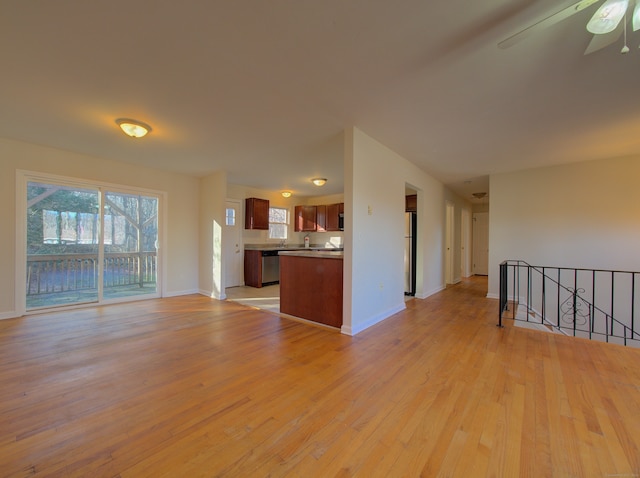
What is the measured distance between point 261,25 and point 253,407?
2535mm

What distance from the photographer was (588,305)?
441 centimetres

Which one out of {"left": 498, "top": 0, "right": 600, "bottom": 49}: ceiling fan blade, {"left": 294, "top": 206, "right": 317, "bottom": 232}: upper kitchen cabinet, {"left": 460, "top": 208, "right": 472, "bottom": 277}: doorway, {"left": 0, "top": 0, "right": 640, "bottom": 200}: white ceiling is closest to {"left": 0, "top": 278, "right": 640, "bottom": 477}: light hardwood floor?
{"left": 498, "top": 0, "right": 600, "bottom": 49}: ceiling fan blade

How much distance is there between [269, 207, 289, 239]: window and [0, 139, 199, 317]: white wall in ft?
7.18

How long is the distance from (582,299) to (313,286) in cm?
449

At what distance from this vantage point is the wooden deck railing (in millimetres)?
4055

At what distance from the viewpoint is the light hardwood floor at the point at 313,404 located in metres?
1.37

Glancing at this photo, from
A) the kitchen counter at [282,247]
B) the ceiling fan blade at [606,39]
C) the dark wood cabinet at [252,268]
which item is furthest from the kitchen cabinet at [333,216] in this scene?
the ceiling fan blade at [606,39]

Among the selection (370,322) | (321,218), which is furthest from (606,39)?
(321,218)

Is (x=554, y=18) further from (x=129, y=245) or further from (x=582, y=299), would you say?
(x=129, y=245)

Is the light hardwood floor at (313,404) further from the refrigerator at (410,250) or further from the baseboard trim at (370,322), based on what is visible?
the refrigerator at (410,250)

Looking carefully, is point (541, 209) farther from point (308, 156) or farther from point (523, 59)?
point (308, 156)

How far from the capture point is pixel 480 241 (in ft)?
28.6

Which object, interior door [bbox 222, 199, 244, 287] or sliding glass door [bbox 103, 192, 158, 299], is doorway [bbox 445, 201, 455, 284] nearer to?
interior door [bbox 222, 199, 244, 287]

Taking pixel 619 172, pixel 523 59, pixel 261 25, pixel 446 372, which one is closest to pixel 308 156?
pixel 261 25
